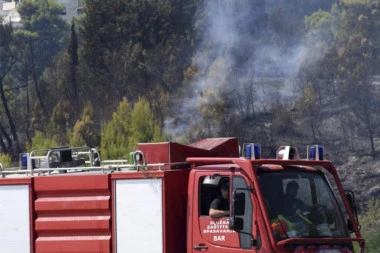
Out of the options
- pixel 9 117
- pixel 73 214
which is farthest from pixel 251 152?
pixel 9 117

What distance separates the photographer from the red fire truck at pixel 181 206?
365 inches

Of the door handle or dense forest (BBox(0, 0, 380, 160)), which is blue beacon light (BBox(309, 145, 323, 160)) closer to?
the door handle

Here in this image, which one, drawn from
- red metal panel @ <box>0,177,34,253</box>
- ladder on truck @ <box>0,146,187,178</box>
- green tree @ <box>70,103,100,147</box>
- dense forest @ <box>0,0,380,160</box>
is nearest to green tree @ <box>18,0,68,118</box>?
dense forest @ <box>0,0,380,160</box>

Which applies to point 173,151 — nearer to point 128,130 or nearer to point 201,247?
point 201,247

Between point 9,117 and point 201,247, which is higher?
point 9,117

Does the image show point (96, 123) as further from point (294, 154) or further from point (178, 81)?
point (294, 154)

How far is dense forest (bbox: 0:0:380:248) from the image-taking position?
36812 millimetres

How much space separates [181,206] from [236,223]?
103cm

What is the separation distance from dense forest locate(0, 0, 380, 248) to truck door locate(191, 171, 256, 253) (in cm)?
2380

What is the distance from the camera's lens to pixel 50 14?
63.6 m

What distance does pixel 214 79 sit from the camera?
3844 centimetres

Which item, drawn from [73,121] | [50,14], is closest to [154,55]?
[73,121]

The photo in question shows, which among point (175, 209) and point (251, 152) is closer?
point (251, 152)

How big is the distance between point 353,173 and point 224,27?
966 cm
